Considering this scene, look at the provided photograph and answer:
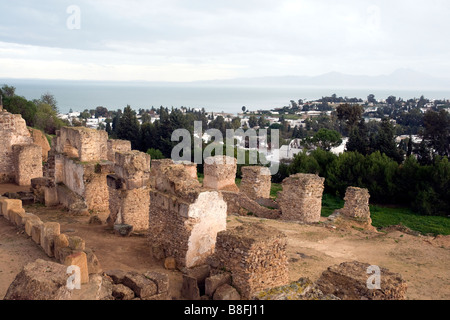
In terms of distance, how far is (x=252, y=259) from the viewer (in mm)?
7652

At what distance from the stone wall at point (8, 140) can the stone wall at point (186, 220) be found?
12239 mm

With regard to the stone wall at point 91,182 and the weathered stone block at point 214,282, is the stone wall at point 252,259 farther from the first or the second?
the stone wall at point 91,182

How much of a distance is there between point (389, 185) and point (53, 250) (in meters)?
20.9

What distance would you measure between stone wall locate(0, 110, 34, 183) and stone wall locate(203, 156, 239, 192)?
8.80 meters

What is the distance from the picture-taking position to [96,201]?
14180 mm

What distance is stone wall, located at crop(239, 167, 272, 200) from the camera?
1950 cm

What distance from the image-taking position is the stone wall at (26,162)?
1864 cm

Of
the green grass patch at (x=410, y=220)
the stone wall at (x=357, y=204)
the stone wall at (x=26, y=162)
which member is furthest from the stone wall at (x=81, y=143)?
the green grass patch at (x=410, y=220)

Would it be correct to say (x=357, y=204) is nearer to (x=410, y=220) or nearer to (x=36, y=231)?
(x=410, y=220)

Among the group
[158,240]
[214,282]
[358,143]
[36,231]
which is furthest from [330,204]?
[36,231]

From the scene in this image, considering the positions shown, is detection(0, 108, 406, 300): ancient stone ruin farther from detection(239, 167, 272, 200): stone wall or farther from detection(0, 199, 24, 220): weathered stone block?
detection(239, 167, 272, 200): stone wall

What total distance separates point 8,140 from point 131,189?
10419 mm
